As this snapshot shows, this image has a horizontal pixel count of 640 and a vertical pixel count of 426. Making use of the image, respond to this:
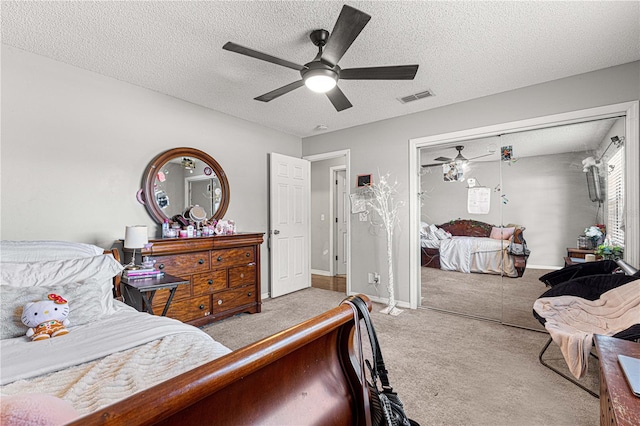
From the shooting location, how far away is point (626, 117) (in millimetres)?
2635

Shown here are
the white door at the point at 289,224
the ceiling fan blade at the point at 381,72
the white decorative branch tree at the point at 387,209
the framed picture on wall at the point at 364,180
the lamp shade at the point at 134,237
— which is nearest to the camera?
the ceiling fan blade at the point at 381,72

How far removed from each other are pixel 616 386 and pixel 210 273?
3094 millimetres

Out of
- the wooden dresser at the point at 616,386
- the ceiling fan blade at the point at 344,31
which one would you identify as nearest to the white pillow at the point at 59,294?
the ceiling fan blade at the point at 344,31

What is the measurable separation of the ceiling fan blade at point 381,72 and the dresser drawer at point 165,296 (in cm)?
248

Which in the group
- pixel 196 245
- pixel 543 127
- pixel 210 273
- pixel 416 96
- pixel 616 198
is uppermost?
pixel 416 96

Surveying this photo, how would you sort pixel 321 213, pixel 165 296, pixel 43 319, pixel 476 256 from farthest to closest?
pixel 321 213 < pixel 476 256 < pixel 165 296 < pixel 43 319

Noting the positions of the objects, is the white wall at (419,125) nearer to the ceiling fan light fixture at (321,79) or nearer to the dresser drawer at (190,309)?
the ceiling fan light fixture at (321,79)

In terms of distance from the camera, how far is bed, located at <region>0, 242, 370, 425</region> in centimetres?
57

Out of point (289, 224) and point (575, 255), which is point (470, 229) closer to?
point (575, 255)

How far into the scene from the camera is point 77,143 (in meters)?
2.63

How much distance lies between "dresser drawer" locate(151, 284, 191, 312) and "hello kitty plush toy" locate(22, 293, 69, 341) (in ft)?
4.00

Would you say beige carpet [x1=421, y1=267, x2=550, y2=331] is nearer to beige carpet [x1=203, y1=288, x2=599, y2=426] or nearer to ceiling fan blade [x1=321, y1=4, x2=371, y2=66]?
beige carpet [x1=203, y1=288, x2=599, y2=426]

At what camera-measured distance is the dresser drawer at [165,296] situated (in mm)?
2699

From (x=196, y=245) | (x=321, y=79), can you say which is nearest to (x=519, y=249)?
(x=321, y=79)
